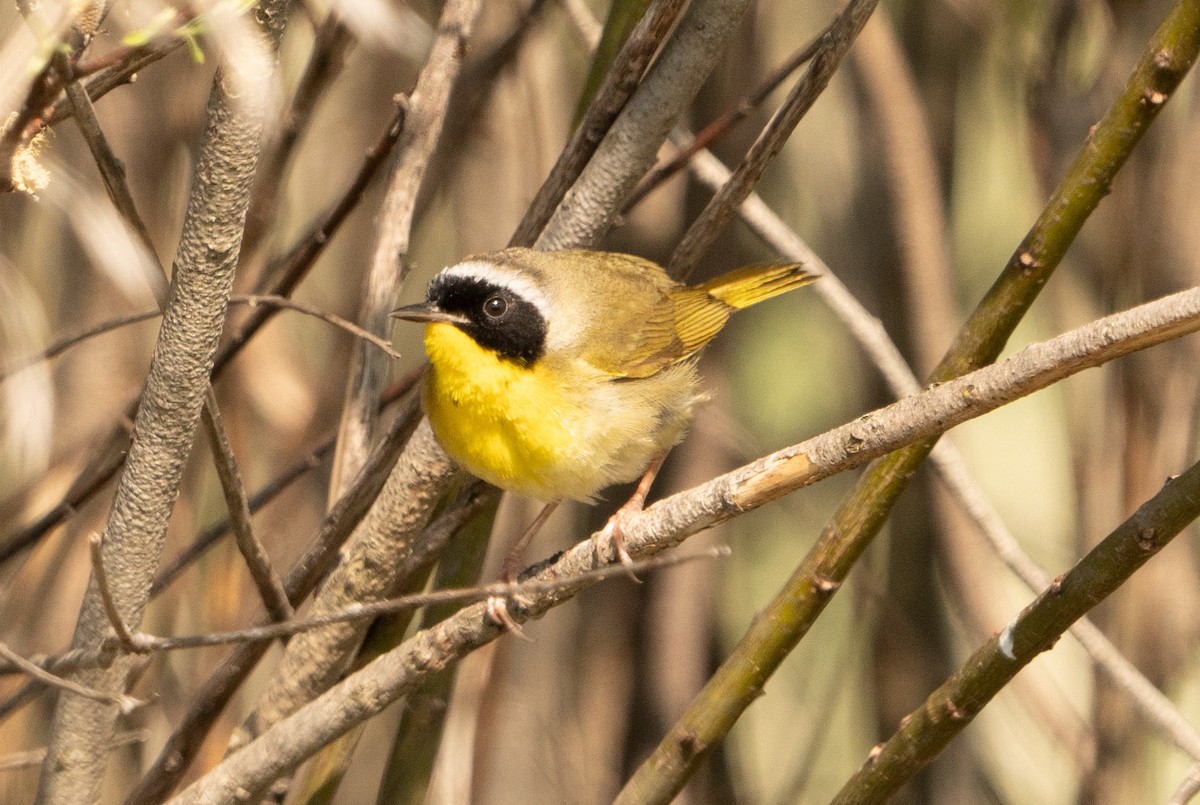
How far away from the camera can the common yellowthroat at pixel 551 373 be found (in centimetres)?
211

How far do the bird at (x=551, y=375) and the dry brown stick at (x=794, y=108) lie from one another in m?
0.37

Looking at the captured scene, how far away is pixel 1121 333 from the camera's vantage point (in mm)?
1162

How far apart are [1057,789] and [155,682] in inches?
105

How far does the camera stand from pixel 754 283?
2.69 m

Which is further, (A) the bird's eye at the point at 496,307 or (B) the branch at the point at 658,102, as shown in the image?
(A) the bird's eye at the point at 496,307

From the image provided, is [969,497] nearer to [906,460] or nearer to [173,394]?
[906,460]

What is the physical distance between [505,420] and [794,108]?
0.73 m

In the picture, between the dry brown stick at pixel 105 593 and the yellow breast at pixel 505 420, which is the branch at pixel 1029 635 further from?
the dry brown stick at pixel 105 593

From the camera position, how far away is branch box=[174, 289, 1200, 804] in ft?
3.86

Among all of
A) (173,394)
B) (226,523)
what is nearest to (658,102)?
(173,394)

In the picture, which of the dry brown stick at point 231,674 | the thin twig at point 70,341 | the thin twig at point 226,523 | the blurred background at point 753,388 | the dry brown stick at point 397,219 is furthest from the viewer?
the blurred background at point 753,388

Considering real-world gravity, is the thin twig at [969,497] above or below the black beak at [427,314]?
below

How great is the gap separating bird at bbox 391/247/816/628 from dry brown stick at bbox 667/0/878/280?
0.37 m

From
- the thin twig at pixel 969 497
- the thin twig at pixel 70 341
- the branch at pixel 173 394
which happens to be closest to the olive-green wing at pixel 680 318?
the thin twig at pixel 969 497
